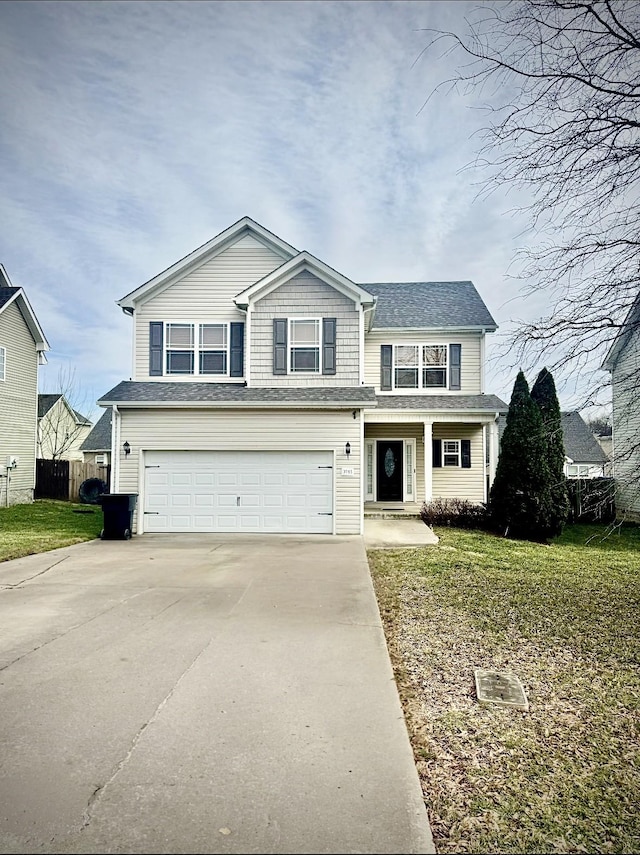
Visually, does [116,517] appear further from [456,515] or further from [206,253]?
[456,515]

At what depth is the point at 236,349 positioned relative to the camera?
628 inches

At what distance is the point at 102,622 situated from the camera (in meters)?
6.73

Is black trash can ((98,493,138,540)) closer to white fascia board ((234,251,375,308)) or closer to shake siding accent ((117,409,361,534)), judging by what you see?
shake siding accent ((117,409,361,534))

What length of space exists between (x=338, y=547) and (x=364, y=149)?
8383 millimetres

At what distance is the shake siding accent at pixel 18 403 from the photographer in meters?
21.4

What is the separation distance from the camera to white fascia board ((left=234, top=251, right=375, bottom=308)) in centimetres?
1494

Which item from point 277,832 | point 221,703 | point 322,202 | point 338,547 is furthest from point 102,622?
point 322,202

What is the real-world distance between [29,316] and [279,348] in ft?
43.6

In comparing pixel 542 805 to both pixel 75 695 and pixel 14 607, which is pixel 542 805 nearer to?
pixel 75 695

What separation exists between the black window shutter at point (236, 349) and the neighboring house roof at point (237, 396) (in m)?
0.63

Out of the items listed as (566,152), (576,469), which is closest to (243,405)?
(566,152)

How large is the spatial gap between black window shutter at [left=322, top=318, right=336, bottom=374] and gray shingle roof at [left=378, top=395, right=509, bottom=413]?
3.74 m

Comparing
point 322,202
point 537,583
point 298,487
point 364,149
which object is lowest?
point 537,583

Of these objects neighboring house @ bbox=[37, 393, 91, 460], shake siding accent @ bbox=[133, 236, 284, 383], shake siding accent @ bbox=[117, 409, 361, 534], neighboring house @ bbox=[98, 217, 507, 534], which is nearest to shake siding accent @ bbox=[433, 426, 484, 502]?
neighboring house @ bbox=[98, 217, 507, 534]
